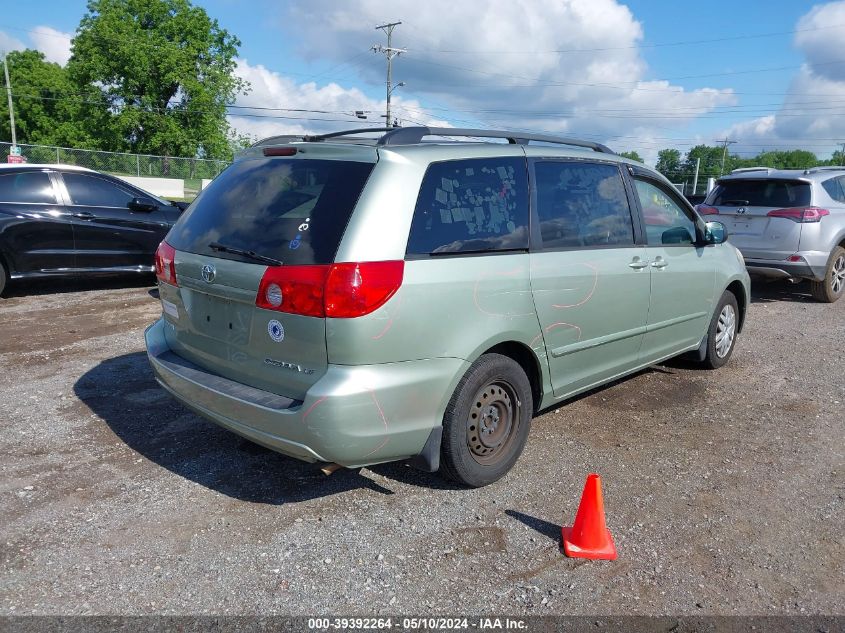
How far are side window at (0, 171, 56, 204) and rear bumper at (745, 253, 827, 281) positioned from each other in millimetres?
9060

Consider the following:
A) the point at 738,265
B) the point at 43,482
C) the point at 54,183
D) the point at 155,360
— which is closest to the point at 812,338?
the point at 738,265

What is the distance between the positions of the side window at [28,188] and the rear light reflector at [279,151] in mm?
6010

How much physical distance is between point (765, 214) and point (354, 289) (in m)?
8.00

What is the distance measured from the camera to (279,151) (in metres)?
3.62

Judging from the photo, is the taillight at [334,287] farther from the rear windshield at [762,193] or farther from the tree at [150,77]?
the tree at [150,77]

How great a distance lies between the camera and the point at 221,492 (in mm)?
3652

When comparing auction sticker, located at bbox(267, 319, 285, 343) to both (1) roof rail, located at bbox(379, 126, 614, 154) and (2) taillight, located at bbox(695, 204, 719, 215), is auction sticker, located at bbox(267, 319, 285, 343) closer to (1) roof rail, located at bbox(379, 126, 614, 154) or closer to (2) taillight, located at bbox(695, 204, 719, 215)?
(1) roof rail, located at bbox(379, 126, 614, 154)

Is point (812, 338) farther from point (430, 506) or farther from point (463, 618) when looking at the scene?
point (463, 618)

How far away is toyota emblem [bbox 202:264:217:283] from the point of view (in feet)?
11.1

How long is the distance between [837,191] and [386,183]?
28.9ft

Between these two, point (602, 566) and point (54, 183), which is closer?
point (602, 566)


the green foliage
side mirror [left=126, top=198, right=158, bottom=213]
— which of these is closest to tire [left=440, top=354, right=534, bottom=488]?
side mirror [left=126, top=198, right=158, bottom=213]

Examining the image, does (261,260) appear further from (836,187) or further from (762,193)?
(836,187)

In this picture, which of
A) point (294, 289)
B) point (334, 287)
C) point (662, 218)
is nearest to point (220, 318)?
point (294, 289)
